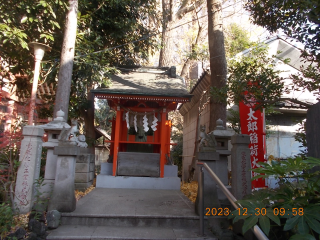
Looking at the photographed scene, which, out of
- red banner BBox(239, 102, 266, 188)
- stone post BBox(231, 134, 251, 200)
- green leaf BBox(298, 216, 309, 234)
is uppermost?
red banner BBox(239, 102, 266, 188)

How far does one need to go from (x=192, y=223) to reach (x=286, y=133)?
7.67m

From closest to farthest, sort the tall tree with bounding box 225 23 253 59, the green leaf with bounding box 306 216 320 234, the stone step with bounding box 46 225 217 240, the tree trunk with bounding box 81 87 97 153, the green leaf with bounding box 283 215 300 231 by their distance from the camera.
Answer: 1. the green leaf with bounding box 306 216 320 234
2. the green leaf with bounding box 283 215 300 231
3. the stone step with bounding box 46 225 217 240
4. the tree trunk with bounding box 81 87 97 153
5. the tall tree with bounding box 225 23 253 59

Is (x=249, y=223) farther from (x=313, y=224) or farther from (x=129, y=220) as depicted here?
(x=129, y=220)

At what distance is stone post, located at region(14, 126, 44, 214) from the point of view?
17.1 feet

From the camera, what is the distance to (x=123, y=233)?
441 centimetres

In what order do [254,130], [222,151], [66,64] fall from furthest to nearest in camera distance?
[66,64] < [254,130] < [222,151]

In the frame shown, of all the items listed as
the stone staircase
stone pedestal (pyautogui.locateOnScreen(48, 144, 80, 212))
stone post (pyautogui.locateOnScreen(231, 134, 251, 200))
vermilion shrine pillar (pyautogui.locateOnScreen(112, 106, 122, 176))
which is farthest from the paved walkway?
vermilion shrine pillar (pyautogui.locateOnScreen(112, 106, 122, 176))

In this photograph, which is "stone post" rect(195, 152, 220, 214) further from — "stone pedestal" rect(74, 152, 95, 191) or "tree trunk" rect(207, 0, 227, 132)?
"stone pedestal" rect(74, 152, 95, 191)

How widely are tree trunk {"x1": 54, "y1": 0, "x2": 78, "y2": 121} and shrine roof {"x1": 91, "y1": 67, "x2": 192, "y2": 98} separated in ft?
3.64

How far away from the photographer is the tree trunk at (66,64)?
24.9 feet

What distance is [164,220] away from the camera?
4.93 meters

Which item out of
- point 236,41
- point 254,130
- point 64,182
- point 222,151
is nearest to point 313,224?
point 222,151

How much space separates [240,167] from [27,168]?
4.51 metres

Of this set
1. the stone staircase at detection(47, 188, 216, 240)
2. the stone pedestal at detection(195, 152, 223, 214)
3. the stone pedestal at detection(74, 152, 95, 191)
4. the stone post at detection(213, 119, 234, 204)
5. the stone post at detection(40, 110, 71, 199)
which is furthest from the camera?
the stone pedestal at detection(74, 152, 95, 191)
